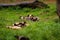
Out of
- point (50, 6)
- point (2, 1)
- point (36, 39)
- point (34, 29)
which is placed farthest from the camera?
point (2, 1)

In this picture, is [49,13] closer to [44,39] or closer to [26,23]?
[26,23]

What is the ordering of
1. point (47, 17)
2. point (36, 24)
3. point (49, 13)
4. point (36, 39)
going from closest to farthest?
point (36, 39), point (36, 24), point (47, 17), point (49, 13)

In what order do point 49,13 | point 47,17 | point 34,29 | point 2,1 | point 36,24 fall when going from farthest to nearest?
1. point 2,1
2. point 49,13
3. point 47,17
4. point 36,24
5. point 34,29

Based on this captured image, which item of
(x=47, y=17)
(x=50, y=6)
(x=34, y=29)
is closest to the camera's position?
(x=34, y=29)

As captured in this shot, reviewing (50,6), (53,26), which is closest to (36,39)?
(53,26)

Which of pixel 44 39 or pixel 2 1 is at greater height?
pixel 44 39

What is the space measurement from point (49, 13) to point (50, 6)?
1.98 meters

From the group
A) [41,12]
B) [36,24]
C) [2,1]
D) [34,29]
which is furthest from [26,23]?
[2,1]

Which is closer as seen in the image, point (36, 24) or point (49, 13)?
point (36, 24)

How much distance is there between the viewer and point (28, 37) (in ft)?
23.0

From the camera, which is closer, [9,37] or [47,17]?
[9,37]

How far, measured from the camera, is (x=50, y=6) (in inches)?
512

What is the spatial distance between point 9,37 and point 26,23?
196 centimetres

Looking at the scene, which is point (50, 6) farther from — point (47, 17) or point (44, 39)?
point (44, 39)
